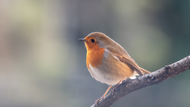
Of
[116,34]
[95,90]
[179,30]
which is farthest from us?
[116,34]

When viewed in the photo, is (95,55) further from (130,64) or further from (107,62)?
(130,64)

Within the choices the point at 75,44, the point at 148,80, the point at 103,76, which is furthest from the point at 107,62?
the point at 75,44

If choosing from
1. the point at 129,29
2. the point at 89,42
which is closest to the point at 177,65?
the point at 89,42

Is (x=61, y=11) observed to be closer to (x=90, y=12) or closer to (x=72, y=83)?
(x=90, y=12)

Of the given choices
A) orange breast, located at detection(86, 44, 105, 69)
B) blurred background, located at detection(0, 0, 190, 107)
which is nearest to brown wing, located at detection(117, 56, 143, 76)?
orange breast, located at detection(86, 44, 105, 69)

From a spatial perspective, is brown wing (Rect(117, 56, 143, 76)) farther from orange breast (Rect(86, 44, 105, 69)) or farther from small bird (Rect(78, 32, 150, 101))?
orange breast (Rect(86, 44, 105, 69))

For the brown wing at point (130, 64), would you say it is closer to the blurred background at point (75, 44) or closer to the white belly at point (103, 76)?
the white belly at point (103, 76)

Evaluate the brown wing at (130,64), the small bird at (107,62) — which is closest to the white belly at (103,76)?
the small bird at (107,62)

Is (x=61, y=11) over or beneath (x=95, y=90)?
over
